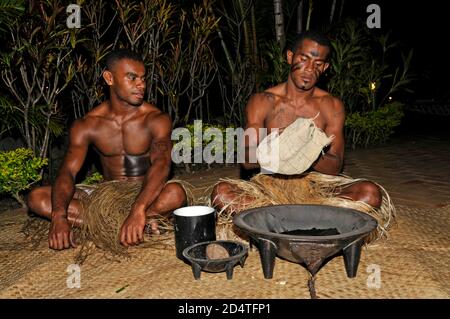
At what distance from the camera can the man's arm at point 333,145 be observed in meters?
2.95

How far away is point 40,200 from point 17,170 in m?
0.95

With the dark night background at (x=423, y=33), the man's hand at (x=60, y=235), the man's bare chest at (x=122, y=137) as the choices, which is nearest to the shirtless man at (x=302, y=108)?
the man's bare chest at (x=122, y=137)

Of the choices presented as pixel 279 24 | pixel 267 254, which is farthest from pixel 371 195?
pixel 279 24

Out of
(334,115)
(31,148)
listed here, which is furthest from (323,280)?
(31,148)

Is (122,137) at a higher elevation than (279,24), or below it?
below

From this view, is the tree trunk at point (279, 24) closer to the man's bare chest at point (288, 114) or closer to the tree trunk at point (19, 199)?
the man's bare chest at point (288, 114)

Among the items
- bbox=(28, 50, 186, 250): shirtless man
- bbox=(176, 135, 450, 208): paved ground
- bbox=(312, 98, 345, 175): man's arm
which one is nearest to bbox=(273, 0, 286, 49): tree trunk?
bbox=(176, 135, 450, 208): paved ground

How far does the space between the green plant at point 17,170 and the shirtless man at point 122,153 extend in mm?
809

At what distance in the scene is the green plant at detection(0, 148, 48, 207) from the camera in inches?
138

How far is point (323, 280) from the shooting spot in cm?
209

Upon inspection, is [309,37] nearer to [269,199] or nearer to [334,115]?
[334,115]

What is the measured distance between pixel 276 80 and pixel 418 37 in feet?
28.2

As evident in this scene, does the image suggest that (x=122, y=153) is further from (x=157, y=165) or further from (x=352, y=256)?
(x=352, y=256)

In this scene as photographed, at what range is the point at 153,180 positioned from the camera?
268 centimetres
